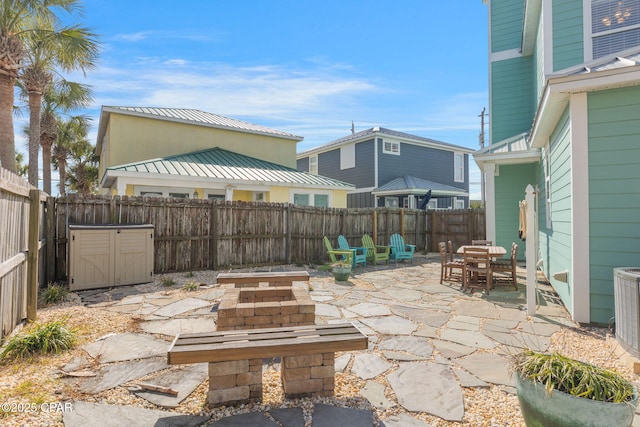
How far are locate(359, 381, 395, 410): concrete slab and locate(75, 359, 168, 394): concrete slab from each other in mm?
1797

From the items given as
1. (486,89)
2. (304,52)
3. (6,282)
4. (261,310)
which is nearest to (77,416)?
(261,310)

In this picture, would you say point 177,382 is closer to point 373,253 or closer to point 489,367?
point 489,367

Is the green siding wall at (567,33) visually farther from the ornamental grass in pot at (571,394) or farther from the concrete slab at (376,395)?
the concrete slab at (376,395)

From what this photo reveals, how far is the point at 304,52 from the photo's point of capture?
41.3 feet

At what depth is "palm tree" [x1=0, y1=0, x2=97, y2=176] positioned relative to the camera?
27.8ft

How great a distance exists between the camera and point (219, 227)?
835 cm

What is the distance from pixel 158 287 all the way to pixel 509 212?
30.6 ft

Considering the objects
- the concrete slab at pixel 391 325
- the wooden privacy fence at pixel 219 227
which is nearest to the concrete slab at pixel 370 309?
the concrete slab at pixel 391 325

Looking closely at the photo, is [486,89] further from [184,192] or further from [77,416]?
[77,416]

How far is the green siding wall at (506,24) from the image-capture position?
956cm

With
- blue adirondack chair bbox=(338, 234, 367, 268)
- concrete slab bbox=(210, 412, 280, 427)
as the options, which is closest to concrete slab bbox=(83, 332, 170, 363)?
concrete slab bbox=(210, 412, 280, 427)

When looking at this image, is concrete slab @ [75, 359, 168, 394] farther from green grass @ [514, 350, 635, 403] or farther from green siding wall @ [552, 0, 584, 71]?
green siding wall @ [552, 0, 584, 71]

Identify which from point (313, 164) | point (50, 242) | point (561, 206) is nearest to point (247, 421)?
point (561, 206)

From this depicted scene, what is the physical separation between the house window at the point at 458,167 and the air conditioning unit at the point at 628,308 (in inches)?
742
